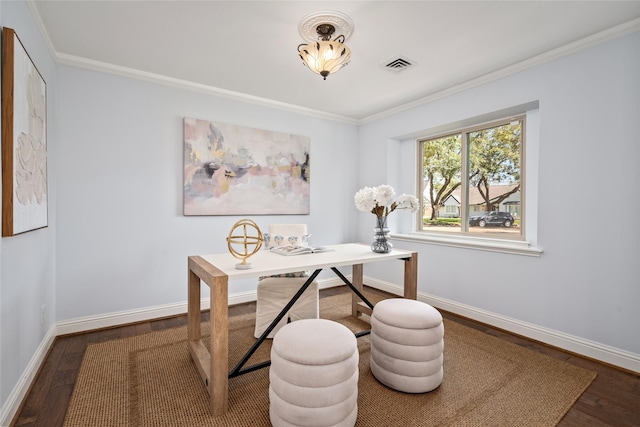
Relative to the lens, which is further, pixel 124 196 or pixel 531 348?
pixel 124 196

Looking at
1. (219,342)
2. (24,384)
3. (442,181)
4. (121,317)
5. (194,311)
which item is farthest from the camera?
(442,181)

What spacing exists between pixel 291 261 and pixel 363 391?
0.89 metres

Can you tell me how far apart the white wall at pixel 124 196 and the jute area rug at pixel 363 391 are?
1.99ft

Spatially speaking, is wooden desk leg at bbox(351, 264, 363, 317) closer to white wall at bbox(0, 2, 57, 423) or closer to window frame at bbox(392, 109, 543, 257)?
window frame at bbox(392, 109, 543, 257)

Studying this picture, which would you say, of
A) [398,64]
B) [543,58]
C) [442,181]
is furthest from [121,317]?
[543,58]

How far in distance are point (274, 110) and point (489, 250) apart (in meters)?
2.81

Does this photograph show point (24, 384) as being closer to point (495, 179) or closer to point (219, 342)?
point (219, 342)

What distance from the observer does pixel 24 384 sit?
179 cm

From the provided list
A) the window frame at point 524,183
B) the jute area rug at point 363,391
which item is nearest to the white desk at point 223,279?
the jute area rug at point 363,391

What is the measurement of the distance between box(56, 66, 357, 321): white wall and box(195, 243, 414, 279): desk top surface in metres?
1.17

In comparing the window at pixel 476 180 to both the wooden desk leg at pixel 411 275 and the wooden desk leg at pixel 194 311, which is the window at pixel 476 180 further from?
the wooden desk leg at pixel 194 311

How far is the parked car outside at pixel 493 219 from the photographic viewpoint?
309cm

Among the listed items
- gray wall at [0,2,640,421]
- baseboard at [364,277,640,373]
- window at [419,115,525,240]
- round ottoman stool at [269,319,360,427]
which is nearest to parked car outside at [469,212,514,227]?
window at [419,115,525,240]

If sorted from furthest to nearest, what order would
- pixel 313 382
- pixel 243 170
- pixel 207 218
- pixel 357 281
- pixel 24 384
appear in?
pixel 243 170
pixel 207 218
pixel 357 281
pixel 24 384
pixel 313 382
